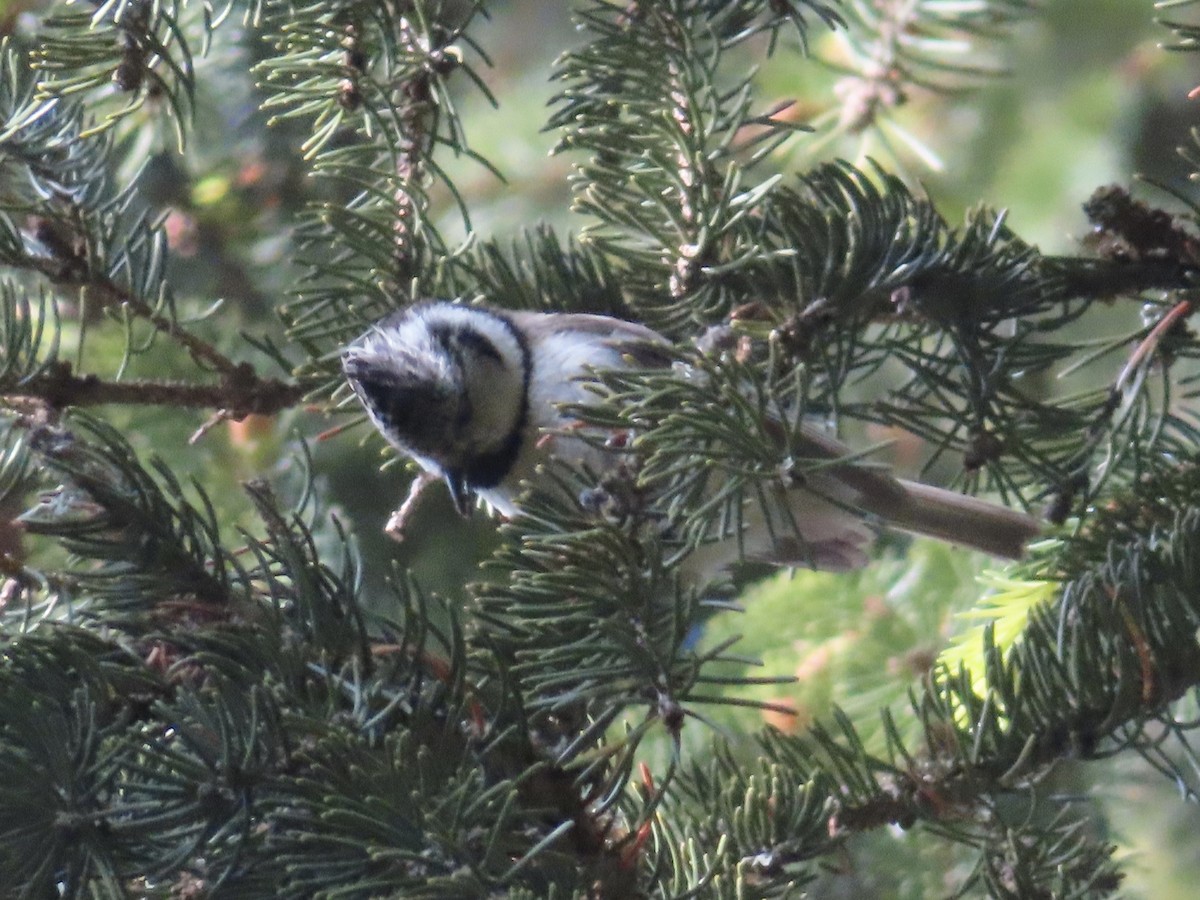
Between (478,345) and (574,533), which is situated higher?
(478,345)

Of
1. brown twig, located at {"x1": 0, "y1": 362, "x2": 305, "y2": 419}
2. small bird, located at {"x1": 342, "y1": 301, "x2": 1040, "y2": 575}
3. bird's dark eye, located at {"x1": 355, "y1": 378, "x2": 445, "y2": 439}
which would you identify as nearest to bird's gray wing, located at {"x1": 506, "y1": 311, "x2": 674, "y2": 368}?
small bird, located at {"x1": 342, "y1": 301, "x2": 1040, "y2": 575}

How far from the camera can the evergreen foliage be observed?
0.76m

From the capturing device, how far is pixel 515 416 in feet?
4.92

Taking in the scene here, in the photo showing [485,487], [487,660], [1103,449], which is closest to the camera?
[487,660]

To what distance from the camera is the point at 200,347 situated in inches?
44.0

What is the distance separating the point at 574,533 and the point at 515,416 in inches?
25.8

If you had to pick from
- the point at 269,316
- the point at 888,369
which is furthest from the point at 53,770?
the point at 888,369

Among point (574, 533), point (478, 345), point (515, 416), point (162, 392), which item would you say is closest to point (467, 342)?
point (478, 345)

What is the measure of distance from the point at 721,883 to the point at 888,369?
1.78m

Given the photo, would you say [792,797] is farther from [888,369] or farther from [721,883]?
[888,369]

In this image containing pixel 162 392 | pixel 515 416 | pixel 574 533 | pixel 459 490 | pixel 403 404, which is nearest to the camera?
pixel 574 533

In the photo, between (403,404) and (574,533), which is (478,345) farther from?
(574,533)

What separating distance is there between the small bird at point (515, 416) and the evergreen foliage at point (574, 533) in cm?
5

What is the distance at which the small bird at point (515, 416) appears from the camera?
4.14ft
